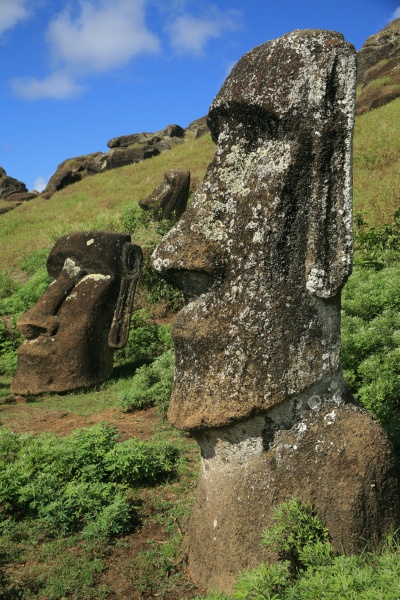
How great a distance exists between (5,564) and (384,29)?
4842 cm

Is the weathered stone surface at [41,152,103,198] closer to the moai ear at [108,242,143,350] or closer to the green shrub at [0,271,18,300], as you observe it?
the green shrub at [0,271,18,300]

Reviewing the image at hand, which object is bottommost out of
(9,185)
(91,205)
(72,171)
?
(91,205)

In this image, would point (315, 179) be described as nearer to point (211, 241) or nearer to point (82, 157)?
point (211, 241)

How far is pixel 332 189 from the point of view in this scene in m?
3.26

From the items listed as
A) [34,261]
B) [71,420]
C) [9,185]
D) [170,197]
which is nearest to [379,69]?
[9,185]

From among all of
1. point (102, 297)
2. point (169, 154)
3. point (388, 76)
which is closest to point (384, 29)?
point (388, 76)

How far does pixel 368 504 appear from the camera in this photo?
3268mm

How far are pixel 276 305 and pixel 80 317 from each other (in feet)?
19.5

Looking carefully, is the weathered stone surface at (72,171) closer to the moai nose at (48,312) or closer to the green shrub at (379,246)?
the moai nose at (48,312)

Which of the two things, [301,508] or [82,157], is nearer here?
[301,508]

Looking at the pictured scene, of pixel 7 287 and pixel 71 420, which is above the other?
pixel 7 287

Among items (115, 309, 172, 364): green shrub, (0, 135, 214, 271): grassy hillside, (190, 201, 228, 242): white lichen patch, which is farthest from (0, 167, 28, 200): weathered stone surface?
(190, 201, 228, 242): white lichen patch

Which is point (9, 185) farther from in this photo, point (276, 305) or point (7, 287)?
point (276, 305)

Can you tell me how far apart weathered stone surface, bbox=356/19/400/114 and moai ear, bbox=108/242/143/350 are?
2035 cm
